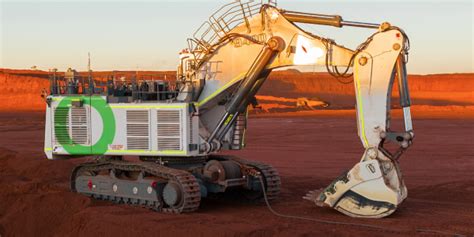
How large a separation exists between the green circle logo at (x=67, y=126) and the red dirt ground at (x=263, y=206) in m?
1.06

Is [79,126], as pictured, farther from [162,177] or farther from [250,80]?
[250,80]

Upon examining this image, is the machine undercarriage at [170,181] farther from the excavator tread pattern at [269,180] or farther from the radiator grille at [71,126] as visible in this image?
the radiator grille at [71,126]

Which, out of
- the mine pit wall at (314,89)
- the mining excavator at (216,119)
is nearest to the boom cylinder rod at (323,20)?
the mining excavator at (216,119)

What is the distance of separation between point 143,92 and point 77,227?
10.3 ft

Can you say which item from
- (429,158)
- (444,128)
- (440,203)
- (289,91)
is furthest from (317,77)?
(440,203)

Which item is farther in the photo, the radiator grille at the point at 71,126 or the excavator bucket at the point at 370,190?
the radiator grille at the point at 71,126

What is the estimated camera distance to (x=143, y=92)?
15.4 meters

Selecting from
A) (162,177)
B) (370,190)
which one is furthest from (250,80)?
(370,190)

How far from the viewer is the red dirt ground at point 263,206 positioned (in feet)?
42.1

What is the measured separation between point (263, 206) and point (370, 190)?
119 inches

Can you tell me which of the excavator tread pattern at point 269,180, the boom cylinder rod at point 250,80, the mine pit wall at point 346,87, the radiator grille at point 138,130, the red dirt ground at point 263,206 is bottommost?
the red dirt ground at point 263,206

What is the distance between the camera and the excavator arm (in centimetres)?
1334

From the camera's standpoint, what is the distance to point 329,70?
1409cm

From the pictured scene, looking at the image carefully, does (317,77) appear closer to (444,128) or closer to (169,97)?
(444,128)
